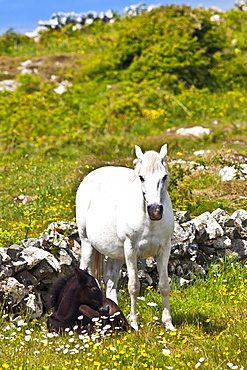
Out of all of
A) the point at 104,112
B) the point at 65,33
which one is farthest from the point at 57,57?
the point at 104,112

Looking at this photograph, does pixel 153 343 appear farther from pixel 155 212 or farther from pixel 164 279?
pixel 155 212

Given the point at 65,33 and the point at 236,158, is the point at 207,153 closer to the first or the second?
the point at 236,158

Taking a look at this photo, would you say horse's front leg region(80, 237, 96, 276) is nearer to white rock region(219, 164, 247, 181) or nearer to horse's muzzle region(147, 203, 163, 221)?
horse's muzzle region(147, 203, 163, 221)

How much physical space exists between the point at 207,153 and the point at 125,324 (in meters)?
10.6

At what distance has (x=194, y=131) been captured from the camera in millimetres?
20141

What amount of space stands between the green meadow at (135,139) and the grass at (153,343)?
0.06 feet

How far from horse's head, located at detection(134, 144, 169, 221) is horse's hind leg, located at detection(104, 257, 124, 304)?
1.86 m

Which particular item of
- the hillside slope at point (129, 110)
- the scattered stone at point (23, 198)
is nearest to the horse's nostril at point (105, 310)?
the hillside slope at point (129, 110)

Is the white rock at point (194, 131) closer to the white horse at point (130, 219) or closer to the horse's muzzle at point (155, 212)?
the white horse at point (130, 219)

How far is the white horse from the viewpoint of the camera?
6008 millimetres

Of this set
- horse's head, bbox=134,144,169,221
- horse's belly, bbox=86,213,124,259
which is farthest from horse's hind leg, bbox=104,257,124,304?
horse's head, bbox=134,144,169,221

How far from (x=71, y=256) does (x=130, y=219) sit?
2.21m

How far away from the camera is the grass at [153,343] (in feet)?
17.6

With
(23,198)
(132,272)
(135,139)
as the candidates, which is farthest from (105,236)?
(135,139)
